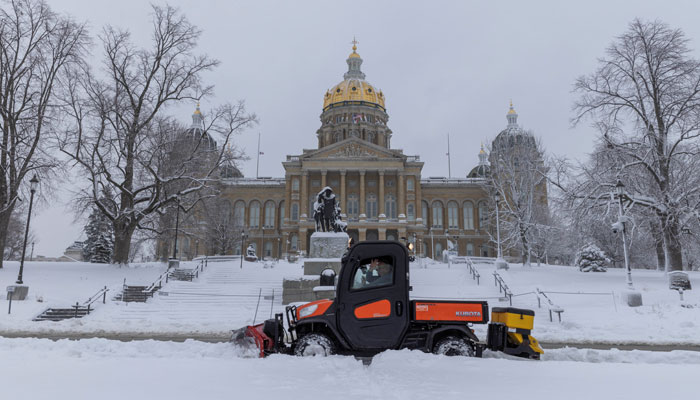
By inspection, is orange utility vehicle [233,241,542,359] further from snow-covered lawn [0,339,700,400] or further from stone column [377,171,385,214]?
stone column [377,171,385,214]

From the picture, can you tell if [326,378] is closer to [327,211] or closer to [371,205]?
[327,211]

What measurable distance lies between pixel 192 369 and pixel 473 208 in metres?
58.4

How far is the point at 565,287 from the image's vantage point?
20188 mm

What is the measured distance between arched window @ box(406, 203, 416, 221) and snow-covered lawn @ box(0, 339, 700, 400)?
4895 cm

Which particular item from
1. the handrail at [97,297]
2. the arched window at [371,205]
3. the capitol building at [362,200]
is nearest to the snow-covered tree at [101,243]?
the capitol building at [362,200]

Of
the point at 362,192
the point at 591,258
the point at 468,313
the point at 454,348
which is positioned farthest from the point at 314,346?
the point at 362,192

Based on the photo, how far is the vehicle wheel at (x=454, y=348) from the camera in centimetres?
692

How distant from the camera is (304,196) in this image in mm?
53344

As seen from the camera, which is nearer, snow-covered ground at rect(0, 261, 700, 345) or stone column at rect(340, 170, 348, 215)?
snow-covered ground at rect(0, 261, 700, 345)

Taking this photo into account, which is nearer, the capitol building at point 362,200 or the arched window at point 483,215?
the capitol building at point 362,200

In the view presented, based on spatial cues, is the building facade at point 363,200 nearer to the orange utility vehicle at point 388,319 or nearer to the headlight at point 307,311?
the headlight at point 307,311

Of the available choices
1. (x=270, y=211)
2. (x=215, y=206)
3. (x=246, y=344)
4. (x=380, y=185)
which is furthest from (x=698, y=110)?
(x=270, y=211)

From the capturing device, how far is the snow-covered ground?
12758 mm

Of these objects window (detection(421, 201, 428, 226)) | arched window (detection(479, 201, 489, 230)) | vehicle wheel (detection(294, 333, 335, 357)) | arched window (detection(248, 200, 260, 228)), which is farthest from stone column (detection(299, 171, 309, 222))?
vehicle wheel (detection(294, 333, 335, 357))
